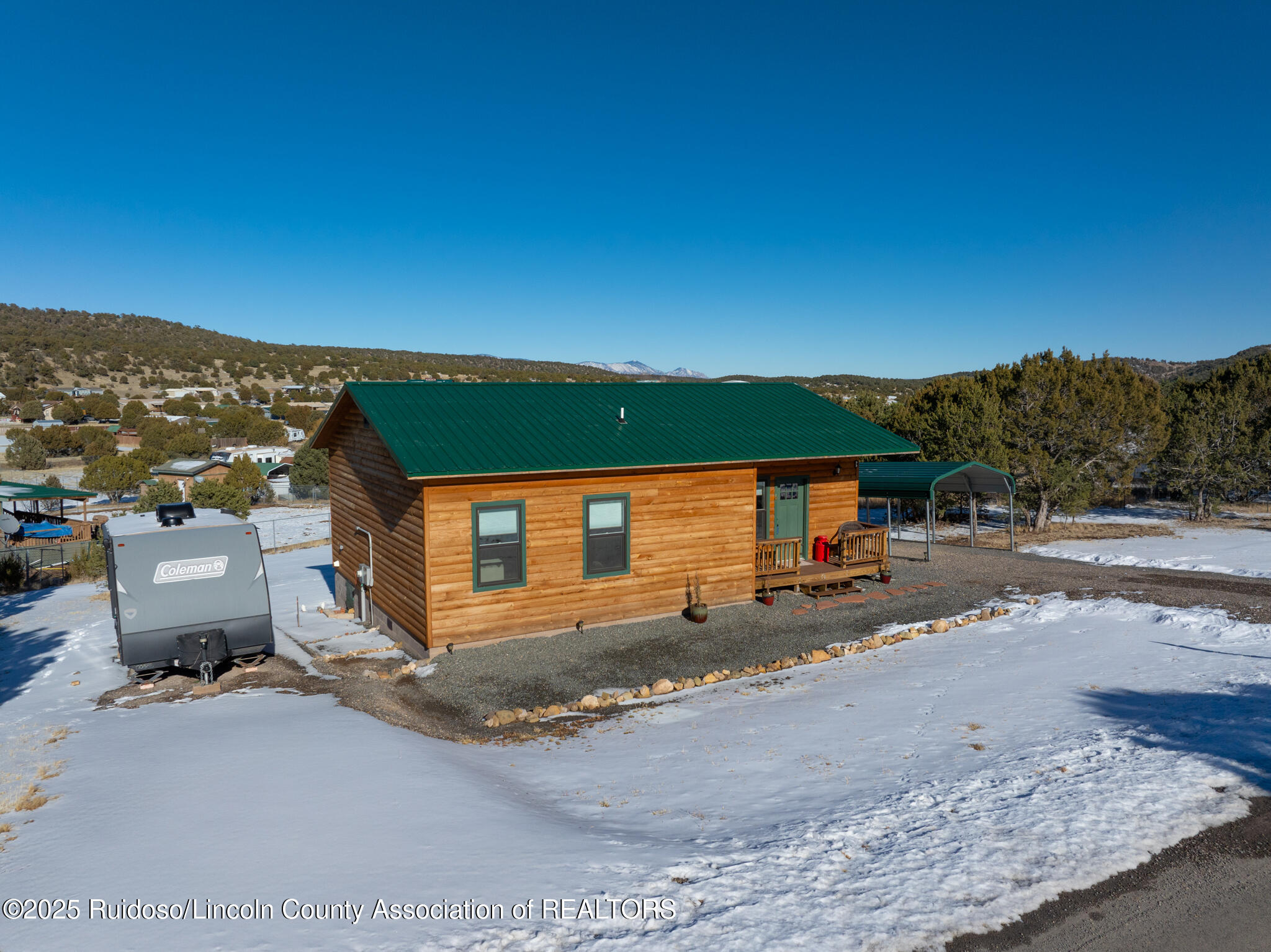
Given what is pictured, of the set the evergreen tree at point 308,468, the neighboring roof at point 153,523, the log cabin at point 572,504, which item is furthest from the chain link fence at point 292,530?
the neighboring roof at point 153,523

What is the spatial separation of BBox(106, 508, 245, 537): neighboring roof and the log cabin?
2.50m

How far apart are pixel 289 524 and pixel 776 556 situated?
23596mm

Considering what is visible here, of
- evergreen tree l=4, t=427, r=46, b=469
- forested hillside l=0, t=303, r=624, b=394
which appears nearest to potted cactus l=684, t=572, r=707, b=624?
evergreen tree l=4, t=427, r=46, b=469

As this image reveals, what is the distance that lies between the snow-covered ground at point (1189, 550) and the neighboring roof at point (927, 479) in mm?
2431

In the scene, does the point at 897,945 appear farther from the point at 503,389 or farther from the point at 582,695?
the point at 503,389

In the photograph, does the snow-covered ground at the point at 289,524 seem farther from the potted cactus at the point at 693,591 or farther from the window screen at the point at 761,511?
the window screen at the point at 761,511

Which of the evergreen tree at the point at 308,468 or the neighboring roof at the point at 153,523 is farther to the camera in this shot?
the evergreen tree at the point at 308,468

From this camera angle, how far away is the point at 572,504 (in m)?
12.2

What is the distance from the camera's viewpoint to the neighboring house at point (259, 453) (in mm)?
46719

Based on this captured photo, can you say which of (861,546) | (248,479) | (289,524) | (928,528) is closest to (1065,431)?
(928,528)

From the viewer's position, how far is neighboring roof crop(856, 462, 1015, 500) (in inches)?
694

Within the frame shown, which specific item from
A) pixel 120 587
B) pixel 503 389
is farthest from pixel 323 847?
pixel 503 389

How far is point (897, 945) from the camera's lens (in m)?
4.22

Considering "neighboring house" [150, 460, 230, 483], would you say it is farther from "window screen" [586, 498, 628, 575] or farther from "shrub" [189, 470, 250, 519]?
"window screen" [586, 498, 628, 575]
